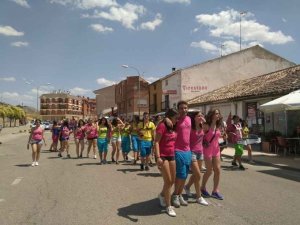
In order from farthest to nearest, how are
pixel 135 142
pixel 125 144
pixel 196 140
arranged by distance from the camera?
pixel 125 144 → pixel 135 142 → pixel 196 140

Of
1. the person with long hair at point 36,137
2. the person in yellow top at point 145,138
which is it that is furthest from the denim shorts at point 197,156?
the person with long hair at point 36,137

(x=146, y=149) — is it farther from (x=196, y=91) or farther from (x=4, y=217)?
(x=196, y=91)

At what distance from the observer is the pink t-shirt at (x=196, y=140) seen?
7.88 m

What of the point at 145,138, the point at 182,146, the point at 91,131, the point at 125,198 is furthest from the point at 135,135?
the point at 182,146

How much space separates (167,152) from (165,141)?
0.19 meters

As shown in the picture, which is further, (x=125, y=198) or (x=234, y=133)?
(x=234, y=133)

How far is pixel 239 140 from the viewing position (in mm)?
13125

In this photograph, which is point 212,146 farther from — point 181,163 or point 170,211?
point 170,211

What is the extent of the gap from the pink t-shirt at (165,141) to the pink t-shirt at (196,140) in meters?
0.84

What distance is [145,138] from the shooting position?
12727 millimetres

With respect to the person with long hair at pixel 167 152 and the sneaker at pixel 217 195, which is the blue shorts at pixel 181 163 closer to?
the person with long hair at pixel 167 152

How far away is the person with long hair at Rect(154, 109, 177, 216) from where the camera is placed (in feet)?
22.6

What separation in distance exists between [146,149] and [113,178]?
6.31 ft

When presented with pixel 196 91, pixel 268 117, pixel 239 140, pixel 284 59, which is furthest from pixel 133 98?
pixel 239 140
